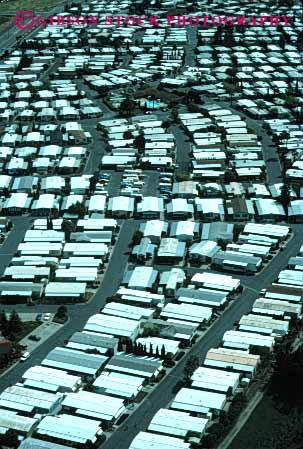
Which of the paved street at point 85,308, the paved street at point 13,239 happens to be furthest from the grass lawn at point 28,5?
the paved street at point 85,308

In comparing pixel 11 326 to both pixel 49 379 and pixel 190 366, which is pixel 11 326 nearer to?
pixel 49 379

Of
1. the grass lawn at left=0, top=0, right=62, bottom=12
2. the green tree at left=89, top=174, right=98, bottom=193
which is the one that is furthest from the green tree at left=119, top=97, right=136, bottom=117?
the grass lawn at left=0, top=0, right=62, bottom=12

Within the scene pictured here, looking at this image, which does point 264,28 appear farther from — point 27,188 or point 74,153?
point 27,188

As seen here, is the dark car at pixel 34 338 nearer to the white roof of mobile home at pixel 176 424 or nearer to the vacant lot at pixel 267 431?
the white roof of mobile home at pixel 176 424

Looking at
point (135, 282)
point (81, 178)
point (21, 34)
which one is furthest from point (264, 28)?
point (135, 282)

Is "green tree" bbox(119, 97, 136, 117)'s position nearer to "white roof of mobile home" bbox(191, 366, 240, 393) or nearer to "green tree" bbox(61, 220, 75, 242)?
"green tree" bbox(61, 220, 75, 242)

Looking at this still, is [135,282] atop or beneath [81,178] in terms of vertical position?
beneath
